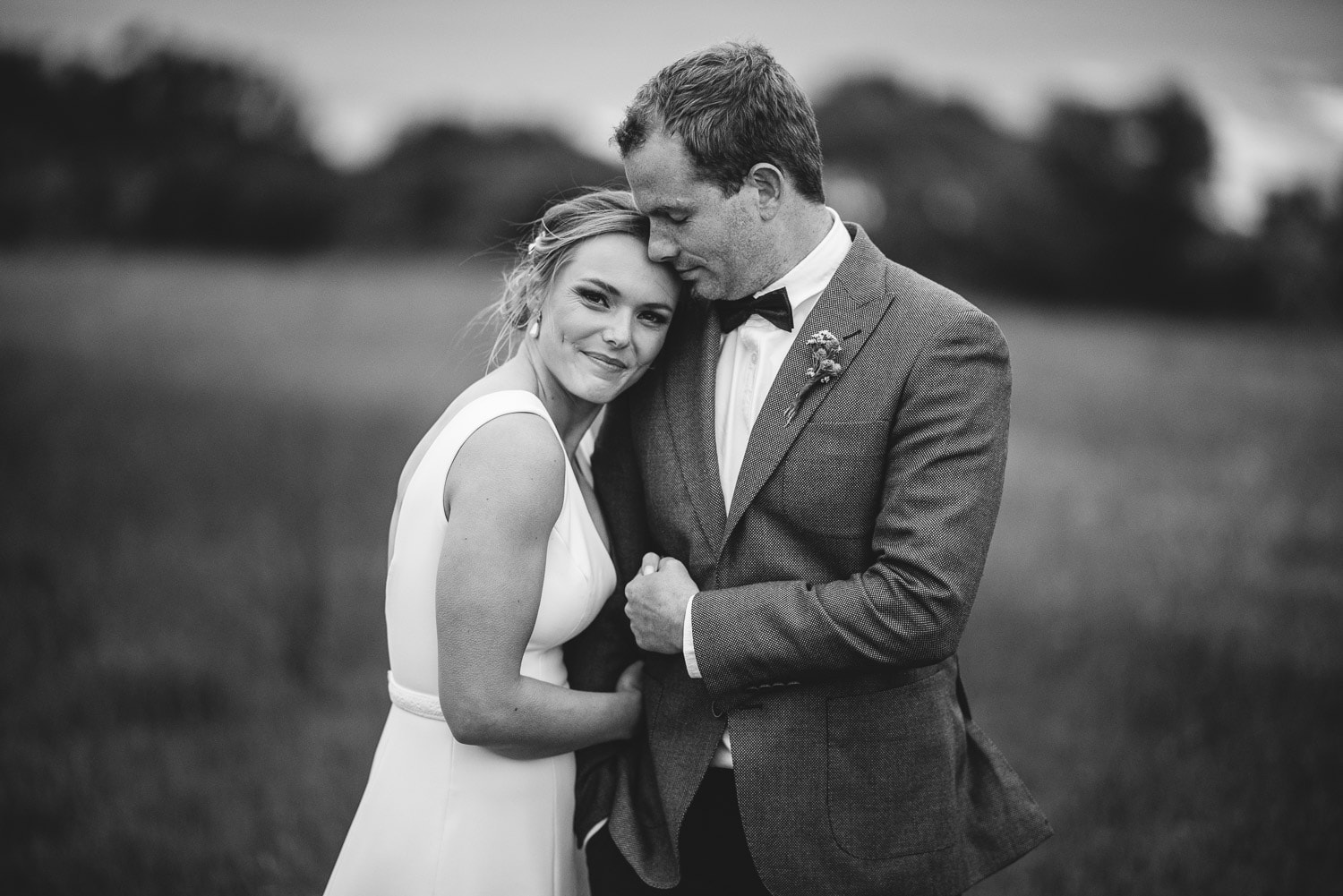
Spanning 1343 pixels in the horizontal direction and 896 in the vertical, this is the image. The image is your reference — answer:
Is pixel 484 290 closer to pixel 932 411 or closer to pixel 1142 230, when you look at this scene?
pixel 1142 230

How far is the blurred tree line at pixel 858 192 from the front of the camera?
23.1 metres

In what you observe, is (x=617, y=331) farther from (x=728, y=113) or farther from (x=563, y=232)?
(x=728, y=113)

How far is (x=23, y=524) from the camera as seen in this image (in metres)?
7.82

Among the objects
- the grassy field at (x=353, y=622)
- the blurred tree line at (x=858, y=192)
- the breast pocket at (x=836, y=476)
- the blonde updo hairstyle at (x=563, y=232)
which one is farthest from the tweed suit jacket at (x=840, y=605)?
the blurred tree line at (x=858, y=192)

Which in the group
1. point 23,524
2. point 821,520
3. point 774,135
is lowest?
point 23,524

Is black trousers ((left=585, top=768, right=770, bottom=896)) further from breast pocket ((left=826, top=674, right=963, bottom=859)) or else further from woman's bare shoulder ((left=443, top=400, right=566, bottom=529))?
woman's bare shoulder ((left=443, top=400, right=566, bottom=529))

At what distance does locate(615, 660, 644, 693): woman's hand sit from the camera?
266 centimetres

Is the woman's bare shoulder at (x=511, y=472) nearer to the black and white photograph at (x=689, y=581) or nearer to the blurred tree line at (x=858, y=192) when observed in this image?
the black and white photograph at (x=689, y=581)

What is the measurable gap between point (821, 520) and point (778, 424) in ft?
0.82

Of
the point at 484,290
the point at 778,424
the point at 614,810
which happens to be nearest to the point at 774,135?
the point at 778,424

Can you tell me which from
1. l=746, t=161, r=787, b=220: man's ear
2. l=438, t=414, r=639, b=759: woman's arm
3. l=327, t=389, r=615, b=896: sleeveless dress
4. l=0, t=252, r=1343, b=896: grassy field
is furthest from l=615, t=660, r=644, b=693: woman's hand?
l=0, t=252, r=1343, b=896: grassy field

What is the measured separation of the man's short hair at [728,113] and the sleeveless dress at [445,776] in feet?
2.37

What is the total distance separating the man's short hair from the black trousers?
1.53 m

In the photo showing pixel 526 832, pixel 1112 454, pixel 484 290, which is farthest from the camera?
pixel 484 290
